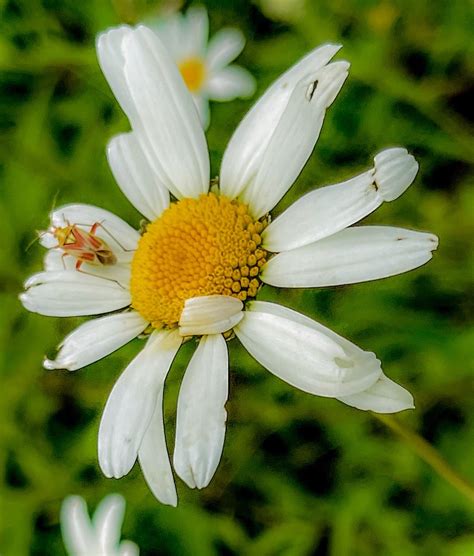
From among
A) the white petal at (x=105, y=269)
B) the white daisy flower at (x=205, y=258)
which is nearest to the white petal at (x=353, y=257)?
the white daisy flower at (x=205, y=258)

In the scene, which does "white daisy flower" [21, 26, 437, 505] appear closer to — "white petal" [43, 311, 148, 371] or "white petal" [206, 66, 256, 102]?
"white petal" [43, 311, 148, 371]

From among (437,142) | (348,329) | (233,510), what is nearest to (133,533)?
(233,510)

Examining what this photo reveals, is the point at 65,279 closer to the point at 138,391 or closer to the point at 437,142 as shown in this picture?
the point at 138,391

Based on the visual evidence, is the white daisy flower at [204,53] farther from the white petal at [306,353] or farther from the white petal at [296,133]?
the white petal at [306,353]

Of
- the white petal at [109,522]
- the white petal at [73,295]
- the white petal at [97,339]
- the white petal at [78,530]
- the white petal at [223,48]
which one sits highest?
the white petal at [73,295]

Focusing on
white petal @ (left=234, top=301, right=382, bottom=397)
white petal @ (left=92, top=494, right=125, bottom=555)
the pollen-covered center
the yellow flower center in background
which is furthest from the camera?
the yellow flower center in background

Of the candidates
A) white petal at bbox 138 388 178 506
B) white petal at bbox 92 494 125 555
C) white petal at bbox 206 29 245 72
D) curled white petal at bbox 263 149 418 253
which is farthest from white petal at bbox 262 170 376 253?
white petal at bbox 206 29 245 72

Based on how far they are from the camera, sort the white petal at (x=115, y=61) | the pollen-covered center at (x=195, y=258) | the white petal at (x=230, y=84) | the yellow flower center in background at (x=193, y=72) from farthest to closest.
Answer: the yellow flower center in background at (x=193, y=72) < the white petal at (x=230, y=84) < the white petal at (x=115, y=61) < the pollen-covered center at (x=195, y=258)
